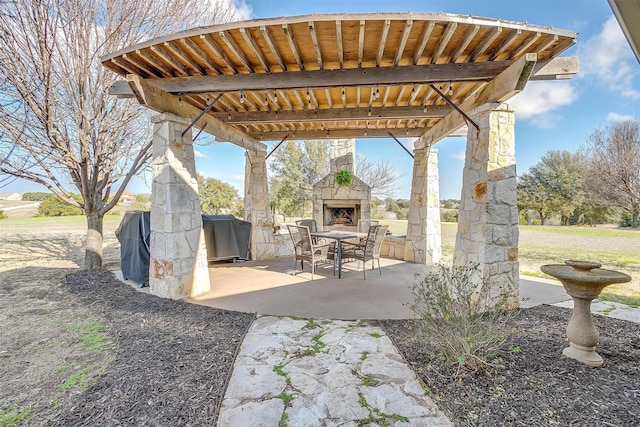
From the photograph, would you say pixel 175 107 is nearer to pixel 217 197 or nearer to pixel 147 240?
pixel 147 240

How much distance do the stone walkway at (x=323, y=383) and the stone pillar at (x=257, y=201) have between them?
155 inches

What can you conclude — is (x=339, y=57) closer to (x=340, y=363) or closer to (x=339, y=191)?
(x=340, y=363)

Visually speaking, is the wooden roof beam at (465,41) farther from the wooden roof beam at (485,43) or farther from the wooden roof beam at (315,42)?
the wooden roof beam at (315,42)

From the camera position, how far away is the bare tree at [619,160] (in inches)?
257

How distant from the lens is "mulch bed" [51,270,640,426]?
1.65 metres

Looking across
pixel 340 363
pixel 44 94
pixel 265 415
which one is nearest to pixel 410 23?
pixel 340 363

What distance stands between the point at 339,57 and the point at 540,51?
209 cm

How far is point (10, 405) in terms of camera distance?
5.97 feet

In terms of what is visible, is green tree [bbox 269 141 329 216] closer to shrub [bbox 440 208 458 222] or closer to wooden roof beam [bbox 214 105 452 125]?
shrub [bbox 440 208 458 222]

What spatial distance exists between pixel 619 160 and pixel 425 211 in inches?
201

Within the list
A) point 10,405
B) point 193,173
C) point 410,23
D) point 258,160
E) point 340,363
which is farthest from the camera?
point 258,160

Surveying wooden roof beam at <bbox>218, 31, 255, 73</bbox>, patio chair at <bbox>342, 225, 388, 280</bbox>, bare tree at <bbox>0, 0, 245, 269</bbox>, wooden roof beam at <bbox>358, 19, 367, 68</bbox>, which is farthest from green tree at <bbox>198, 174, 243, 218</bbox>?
wooden roof beam at <bbox>358, 19, 367, 68</bbox>

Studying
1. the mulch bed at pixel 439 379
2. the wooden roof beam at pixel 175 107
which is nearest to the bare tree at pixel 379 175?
the wooden roof beam at pixel 175 107

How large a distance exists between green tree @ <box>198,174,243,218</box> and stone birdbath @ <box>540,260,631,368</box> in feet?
43.6
